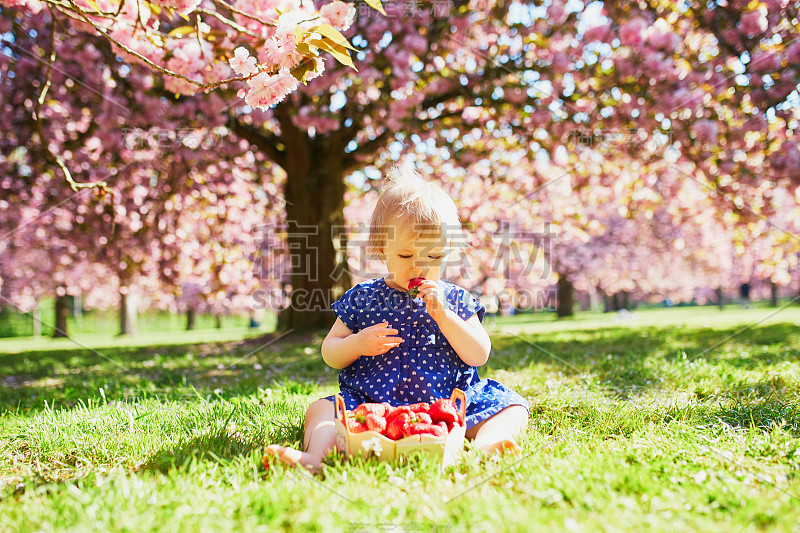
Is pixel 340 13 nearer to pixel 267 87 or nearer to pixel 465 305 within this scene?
pixel 267 87

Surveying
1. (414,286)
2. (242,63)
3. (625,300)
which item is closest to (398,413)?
(414,286)

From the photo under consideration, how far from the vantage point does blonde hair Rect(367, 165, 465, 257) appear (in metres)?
2.05

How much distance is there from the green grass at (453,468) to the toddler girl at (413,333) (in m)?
0.22

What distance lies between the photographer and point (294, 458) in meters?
1.67

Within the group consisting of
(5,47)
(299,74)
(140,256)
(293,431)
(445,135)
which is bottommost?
(293,431)

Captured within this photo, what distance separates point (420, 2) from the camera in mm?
5289

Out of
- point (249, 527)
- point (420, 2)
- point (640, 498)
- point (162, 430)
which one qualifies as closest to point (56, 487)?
point (162, 430)

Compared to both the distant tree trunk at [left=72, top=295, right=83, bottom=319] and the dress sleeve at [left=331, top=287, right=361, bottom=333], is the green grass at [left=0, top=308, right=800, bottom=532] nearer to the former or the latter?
the dress sleeve at [left=331, top=287, right=361, bottom=333]

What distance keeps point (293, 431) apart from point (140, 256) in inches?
286

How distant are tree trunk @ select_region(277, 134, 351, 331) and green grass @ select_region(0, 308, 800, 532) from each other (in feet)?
13.8

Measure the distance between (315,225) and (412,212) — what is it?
5343 mm

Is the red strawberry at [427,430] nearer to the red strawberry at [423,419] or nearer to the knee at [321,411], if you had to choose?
the red strawberry at [423,419]

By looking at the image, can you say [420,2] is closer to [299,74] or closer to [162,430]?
[299,74]

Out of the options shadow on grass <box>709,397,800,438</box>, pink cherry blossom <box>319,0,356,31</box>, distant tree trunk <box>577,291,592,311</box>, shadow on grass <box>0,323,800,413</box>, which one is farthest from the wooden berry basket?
distant tree trunk <box>577,291,592,311</box>
